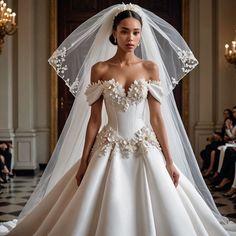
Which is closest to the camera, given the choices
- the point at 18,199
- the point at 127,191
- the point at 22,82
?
the point at 127,191

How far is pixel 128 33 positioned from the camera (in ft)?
10.8

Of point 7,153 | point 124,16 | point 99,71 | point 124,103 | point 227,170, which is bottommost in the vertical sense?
point 227,170

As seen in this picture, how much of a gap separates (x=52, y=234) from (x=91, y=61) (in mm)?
1432

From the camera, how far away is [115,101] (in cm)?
328

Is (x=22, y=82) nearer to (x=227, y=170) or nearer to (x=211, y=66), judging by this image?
(x=211, y=66)

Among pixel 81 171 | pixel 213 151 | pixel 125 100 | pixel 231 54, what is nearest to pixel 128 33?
pixel 125 100

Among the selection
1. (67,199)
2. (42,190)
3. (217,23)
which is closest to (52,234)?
(67,199)

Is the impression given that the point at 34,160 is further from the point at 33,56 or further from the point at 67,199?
the point at 67,199

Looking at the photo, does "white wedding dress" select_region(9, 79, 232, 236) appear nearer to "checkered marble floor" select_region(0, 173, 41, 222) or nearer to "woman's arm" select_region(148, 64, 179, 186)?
"woman's arm" select_region(148, 64, 179, 186)

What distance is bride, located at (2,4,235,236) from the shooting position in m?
3.02

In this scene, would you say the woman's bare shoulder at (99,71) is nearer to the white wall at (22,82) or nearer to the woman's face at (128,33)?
the woman's face at (128,33)

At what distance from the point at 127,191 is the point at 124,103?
0.56 metres

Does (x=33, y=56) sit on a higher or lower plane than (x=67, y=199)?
higher

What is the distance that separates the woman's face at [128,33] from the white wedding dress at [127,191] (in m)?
0.25
